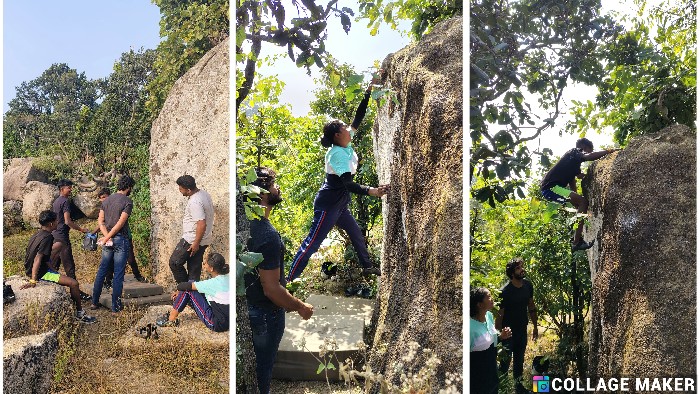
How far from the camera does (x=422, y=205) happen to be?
115 inches

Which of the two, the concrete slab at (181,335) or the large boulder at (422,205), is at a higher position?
the large boulder at (422,205)

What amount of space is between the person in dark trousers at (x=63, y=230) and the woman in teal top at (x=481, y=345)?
240 centimetres

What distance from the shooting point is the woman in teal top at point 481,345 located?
3.15 meters

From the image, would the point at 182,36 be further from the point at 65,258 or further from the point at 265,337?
the point at 265,337

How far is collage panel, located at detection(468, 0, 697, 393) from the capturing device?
10.5ft

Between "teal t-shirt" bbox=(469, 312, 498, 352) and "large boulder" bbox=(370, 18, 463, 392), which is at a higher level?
"large boulder" bbox=(370, 18, 463, 392)

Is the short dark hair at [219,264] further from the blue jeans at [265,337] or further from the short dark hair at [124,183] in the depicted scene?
the short dark hair at [124,183]

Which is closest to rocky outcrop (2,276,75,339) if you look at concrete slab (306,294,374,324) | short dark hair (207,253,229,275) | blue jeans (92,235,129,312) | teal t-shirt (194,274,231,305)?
blue jeans (92,235,129,312)

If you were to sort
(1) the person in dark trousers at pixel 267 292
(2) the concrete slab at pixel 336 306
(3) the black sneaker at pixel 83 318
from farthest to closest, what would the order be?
(3) the black sneaker at pixel 83 318 → (2) the concrete slab at pixel 336 306 → (1) the person in dark trousers at pixel 267 292

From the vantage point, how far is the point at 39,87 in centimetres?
333

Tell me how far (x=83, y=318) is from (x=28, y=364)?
658mm

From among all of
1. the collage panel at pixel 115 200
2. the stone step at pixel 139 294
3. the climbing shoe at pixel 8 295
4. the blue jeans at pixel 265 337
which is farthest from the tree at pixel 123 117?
the blue jeans at pixel 265 337

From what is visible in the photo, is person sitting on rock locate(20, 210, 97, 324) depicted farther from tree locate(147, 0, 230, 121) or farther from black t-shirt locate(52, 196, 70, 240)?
tree locate(147, 0, 230, 121)

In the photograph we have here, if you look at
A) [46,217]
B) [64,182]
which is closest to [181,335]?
[46,217]
